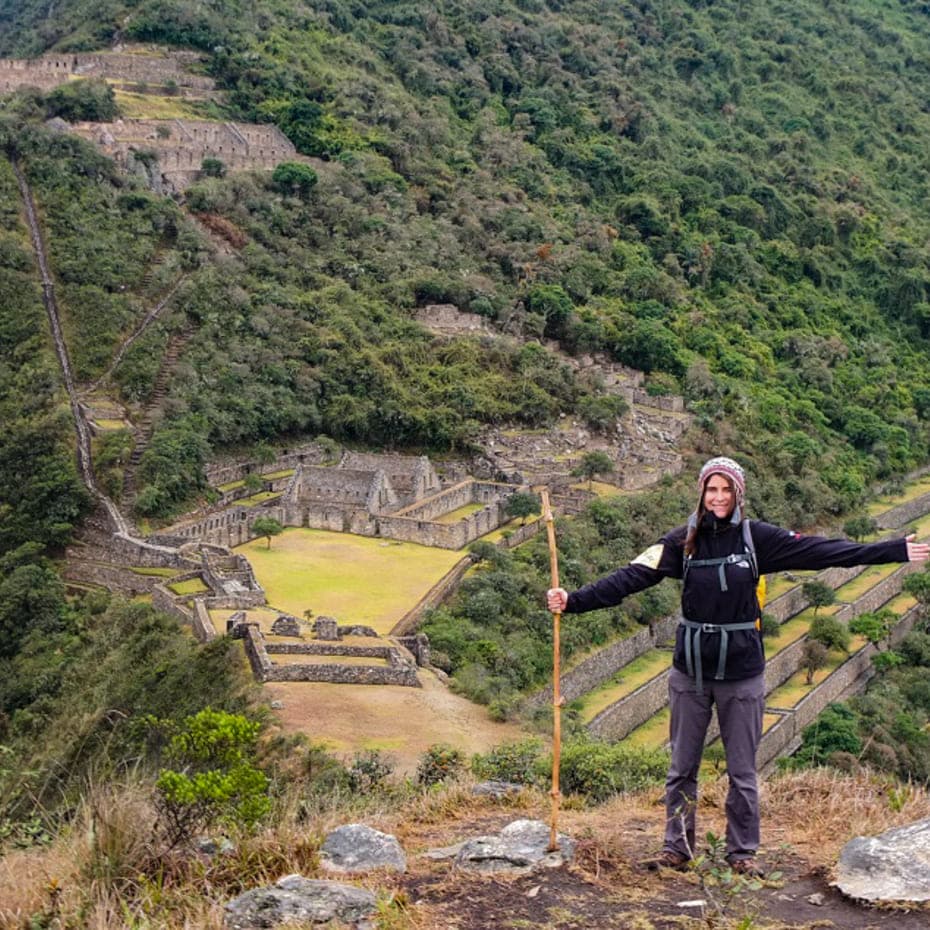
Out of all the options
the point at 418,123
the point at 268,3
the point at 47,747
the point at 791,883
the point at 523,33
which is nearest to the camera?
the point at 791,883

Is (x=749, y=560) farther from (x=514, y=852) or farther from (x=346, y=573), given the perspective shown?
(x=346, y=573)

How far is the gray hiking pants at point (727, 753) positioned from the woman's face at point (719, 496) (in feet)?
3.32

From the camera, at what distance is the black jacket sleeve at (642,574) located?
7480 millimetres

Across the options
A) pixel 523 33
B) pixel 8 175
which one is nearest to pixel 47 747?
pixel 8 175

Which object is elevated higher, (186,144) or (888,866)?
(888,866)

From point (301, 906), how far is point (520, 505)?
29708 millimetres

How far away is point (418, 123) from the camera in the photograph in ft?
202

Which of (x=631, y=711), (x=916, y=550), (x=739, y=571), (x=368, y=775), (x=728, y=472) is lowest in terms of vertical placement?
(x=631, y=711)

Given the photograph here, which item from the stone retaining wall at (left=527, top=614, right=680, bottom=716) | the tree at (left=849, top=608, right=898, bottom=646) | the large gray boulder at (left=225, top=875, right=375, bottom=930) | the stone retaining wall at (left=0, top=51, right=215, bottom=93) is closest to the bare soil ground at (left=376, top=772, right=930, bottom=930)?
the large gray boulder at (left=225, top=875, right=375, bottom=930)

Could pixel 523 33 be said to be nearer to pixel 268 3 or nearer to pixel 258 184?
pixel 268 3

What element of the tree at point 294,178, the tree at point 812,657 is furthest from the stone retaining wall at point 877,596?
the tree at point 294,178

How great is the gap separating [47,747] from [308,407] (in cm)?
2323

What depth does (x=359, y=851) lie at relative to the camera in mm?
7246

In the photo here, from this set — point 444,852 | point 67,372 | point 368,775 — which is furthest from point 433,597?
point 444,852
